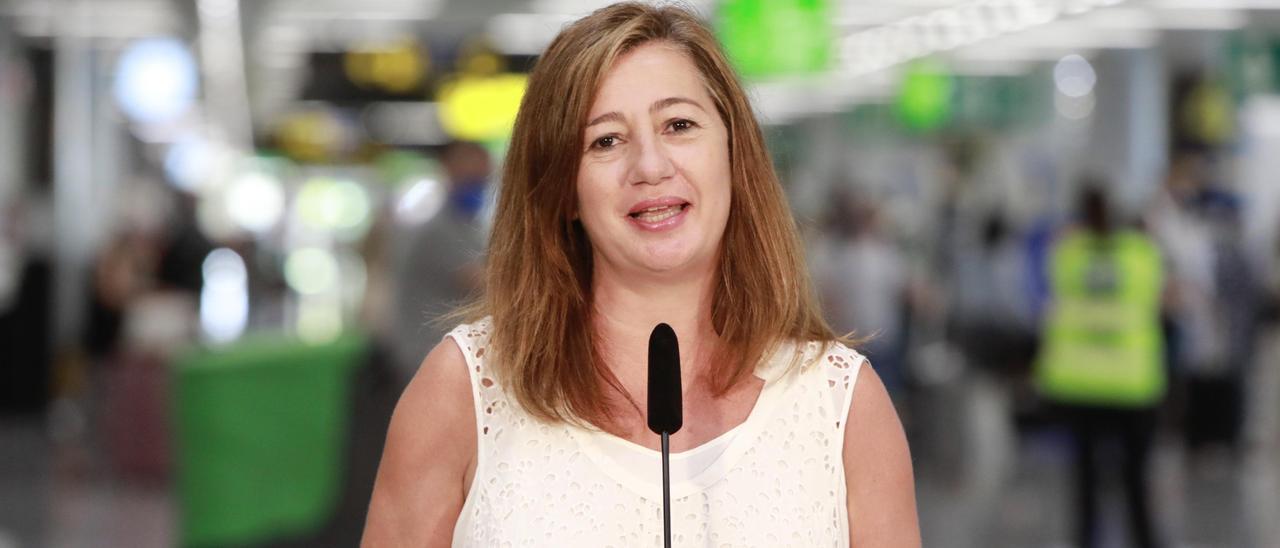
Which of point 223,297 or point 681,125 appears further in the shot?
point 223,297

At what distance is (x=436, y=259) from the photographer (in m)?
7.16

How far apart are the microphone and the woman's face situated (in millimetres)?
209

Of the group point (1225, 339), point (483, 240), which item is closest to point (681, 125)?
point (483, 240)

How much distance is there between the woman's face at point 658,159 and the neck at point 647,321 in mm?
74

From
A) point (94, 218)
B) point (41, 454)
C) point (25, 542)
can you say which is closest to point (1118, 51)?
point (94, 218)

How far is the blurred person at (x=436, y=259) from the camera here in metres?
7.13

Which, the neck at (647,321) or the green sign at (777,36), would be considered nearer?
the neck at (647,321)

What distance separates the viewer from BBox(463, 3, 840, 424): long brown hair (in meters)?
2.04

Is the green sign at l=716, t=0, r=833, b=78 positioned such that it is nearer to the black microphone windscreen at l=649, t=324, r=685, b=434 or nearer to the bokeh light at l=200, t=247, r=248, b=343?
the bokeh light at l=200, t=247, r=248, b=343

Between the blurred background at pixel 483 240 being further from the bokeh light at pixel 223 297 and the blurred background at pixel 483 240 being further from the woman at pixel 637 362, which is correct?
the woman at pixel 637 362

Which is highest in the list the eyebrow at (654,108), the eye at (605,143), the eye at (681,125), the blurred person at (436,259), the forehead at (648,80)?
the forehead at (648,80)

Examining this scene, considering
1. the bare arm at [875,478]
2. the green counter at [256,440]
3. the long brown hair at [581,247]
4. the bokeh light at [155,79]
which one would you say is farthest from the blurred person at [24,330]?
the bare arm at [875,478]

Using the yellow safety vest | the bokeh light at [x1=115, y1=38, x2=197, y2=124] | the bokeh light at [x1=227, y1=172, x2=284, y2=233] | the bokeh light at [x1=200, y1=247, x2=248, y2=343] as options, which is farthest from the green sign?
the bokeh light at [x1=227, y1=172, x2=284, y2=233]

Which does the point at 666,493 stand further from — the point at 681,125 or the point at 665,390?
the point at 681,125
